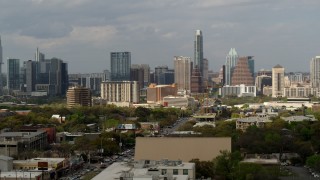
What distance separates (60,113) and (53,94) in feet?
147

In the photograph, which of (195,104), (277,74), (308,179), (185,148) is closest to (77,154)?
(185,148)

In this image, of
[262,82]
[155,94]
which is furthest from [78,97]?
[262,82]

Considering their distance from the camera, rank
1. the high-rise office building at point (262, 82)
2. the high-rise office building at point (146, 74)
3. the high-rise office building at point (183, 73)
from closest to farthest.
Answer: the high-rise office building at point (183, 73) < the high-rise office building at point (262, 82) < the high-rise office building at point (146, 74)

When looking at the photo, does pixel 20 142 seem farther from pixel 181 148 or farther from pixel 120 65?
pixel 120 65

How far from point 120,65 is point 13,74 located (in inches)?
810

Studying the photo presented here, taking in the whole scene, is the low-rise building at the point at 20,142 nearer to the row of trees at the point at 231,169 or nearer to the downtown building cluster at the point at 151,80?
the row of trees at the point at 231,169

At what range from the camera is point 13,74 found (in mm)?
119188

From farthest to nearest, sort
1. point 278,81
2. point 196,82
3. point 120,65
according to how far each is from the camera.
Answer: point 120,65 < point 196,82 < point 278,81

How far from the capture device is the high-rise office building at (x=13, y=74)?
116787mm

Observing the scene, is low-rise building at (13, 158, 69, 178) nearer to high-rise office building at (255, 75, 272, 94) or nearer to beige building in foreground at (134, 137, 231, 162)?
beige building in foreground at (134, 137, 231, 162)

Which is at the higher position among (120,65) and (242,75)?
(120,65)

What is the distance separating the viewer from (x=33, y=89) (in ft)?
341

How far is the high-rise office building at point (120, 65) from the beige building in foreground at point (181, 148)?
90691 millimetres

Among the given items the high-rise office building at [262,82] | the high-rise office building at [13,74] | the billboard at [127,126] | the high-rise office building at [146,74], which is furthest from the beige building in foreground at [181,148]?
the high-rise office building at [13,74]
